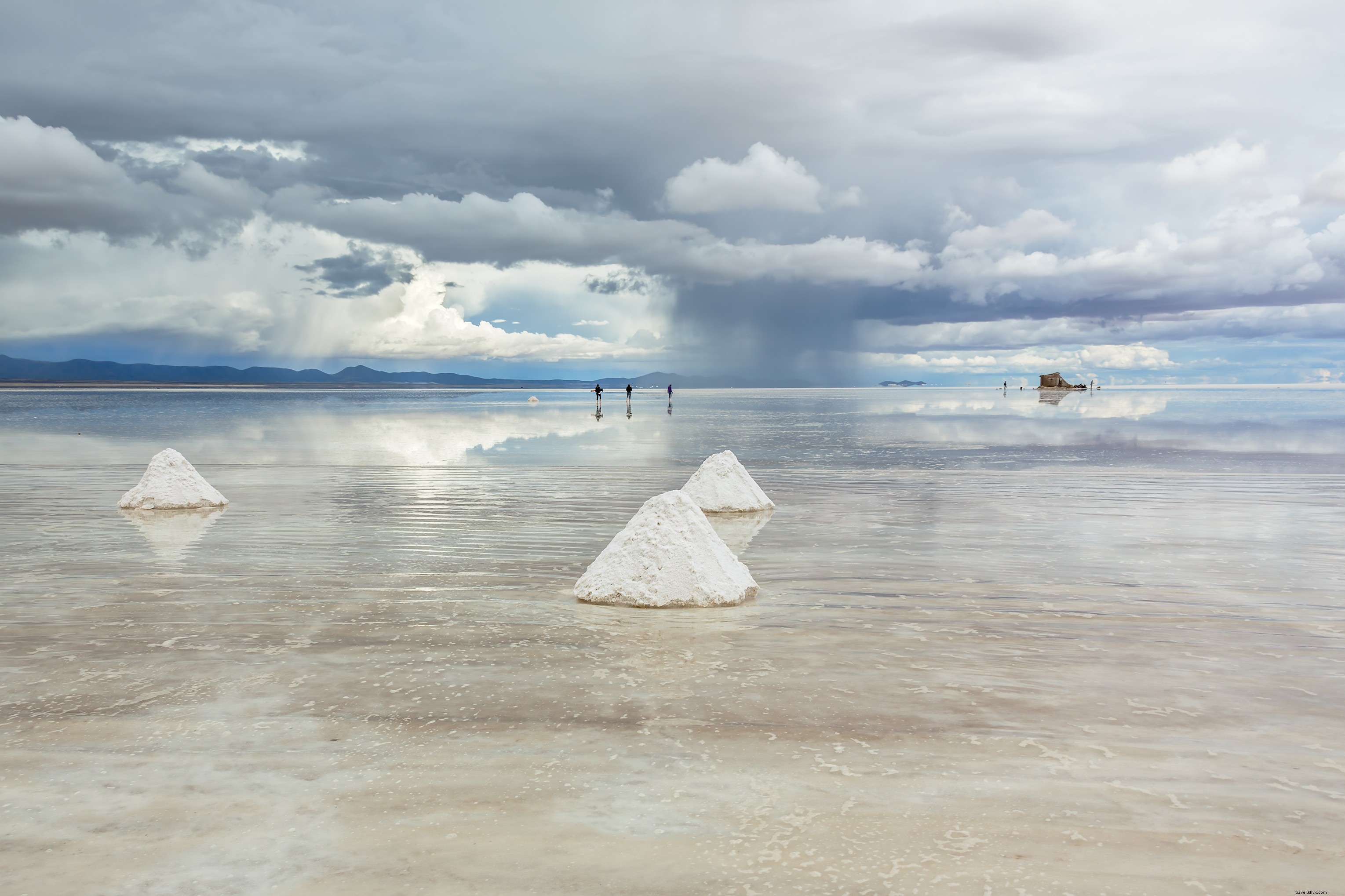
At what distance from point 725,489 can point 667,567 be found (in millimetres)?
6176

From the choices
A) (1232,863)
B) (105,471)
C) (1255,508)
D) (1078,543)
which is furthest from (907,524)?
(105,471)

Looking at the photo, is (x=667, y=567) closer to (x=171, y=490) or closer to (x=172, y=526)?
(x=172, y=526)

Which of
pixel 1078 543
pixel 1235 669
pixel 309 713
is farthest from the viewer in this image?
pixel 1078 543

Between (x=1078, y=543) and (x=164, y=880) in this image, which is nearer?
(x=164, y=880)

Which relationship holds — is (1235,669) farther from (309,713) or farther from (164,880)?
(164,880)

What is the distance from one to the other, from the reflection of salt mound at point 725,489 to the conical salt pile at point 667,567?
224 inches

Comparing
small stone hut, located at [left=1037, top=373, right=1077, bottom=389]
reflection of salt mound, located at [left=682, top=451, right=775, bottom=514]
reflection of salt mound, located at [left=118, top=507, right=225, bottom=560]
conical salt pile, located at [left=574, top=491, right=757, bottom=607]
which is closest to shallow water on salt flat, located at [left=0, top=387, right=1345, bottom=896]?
reflection of salt mound, located at [left=118, top=507, right=225, bottom=560]

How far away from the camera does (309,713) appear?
5.67 m

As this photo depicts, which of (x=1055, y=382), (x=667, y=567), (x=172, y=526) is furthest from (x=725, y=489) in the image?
(x=1055, y=382)

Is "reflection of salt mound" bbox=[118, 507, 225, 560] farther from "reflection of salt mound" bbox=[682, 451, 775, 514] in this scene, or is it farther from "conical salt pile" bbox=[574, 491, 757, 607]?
"reflection of salt mound" bbox=[682, 451, 775, 514]

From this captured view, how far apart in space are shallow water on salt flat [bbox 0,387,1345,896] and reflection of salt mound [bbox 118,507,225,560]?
10 cm

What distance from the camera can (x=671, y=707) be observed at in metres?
5.79

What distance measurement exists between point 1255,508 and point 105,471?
23.6 meters

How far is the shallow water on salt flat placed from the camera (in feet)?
13.1
